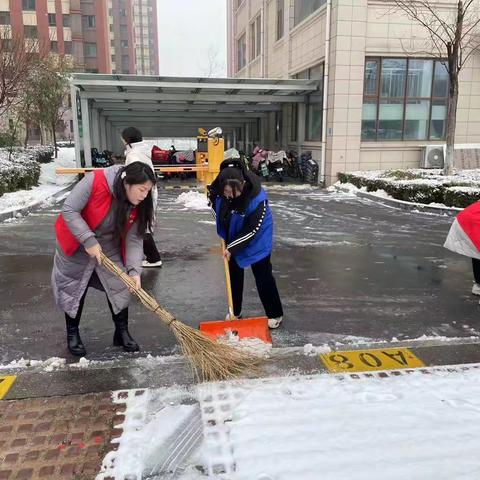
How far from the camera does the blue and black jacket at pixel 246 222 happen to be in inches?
143

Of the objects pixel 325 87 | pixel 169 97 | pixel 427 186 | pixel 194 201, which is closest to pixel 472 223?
pixel 427 186

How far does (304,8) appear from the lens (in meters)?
17.5

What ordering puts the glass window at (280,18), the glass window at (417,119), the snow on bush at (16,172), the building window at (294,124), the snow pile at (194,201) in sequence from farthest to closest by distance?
the glass window at (280,18) < the building window at (294,124) < the glass window at (417,119) < the snow on bush at (16,172) < the snow pile at (194,201)

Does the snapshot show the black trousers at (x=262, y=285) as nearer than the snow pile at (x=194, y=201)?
Yes

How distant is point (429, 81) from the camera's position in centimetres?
1555

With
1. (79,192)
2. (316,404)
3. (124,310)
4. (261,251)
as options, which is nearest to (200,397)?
(316,404)

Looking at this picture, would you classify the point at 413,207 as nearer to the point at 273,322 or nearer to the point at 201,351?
the point at 273,322

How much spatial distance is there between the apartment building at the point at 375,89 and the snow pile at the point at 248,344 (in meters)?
12.4

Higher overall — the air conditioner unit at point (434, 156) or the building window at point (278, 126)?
the building window at point (278, 126)

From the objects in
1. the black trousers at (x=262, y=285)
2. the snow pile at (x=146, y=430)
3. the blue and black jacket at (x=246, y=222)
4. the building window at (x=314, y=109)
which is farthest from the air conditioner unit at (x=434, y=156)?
the snow pile at (x=146, y=430)

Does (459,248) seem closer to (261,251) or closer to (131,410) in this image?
(261,251)

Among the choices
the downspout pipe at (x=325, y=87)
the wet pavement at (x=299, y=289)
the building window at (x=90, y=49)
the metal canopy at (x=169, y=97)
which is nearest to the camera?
the wet pavement at (x=299, y=289)

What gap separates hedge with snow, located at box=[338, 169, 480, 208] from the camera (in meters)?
10.3

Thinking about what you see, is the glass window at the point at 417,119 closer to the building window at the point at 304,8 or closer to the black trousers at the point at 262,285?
the building window at the point at 304,8
